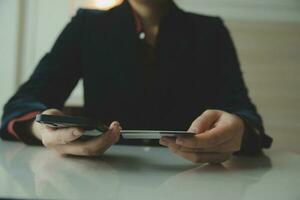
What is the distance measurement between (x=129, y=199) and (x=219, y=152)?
0.63 ft

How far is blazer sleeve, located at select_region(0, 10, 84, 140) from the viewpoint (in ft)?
1.90

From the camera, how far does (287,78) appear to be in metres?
1.14

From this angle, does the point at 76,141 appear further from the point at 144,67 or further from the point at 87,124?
the point at 144,67

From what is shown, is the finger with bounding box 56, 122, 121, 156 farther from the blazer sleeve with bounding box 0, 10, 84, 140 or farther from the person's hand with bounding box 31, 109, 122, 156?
the blazer sleeve with bounding box 0, 10, 84, 140

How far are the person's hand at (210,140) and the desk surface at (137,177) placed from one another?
0.01 metres

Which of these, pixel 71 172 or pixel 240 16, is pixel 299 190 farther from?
pixel 240 16

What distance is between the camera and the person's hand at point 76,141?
1.40ft

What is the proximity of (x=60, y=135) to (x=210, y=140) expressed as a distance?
17 centimetres

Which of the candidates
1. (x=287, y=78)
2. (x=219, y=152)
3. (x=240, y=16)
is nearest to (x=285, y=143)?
(x=287, y=78)

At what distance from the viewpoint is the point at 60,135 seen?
1.44 ft

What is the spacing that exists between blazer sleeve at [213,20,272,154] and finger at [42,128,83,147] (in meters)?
0.23

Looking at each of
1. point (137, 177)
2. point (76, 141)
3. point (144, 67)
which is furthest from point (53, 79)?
point (137, 177)

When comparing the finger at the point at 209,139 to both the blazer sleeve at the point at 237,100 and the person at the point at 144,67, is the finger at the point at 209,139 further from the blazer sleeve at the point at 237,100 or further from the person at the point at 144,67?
the person at the point at 144,67

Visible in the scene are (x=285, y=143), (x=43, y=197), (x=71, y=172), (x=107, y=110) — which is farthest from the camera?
(x=285, y=143)
